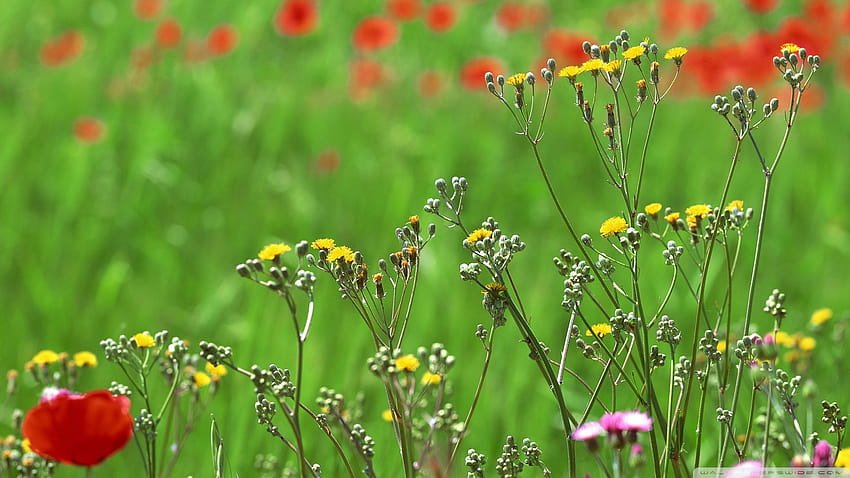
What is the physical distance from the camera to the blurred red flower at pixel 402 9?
4074mm

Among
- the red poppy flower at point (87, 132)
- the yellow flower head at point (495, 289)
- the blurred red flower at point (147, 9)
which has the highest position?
the blurred red flower at point (147, 9)

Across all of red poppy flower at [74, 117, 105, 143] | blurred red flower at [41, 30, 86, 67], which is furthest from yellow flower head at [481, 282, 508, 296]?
blurred red flower at [41, 30, 86, 67]

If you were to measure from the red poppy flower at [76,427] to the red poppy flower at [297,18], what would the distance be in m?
3.13

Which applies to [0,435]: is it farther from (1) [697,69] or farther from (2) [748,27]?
(2) [748,27]

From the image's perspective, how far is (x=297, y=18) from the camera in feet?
13.1

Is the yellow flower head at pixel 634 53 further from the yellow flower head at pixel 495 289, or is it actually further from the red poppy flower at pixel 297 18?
the red poppy flower at pixel 297 18

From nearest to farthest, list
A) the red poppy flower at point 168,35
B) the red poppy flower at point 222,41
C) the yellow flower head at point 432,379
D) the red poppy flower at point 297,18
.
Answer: the yellow flower head at point 432,379
the red poppy flower at point 222,41
the red poppy flower at point 297,18
the red poppy flower at point 168,35

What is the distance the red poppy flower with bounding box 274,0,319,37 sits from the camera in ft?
13.1

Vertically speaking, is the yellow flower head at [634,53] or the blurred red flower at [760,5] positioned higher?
the blurred red flower at [760,5]

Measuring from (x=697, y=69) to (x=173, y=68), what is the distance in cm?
233

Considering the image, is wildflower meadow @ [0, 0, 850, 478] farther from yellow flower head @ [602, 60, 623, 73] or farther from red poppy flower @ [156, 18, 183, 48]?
red poppy flower @ [156, 18, 183, 48]

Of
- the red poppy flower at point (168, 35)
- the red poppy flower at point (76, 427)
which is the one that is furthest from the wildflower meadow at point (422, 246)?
the red poppy flower at point (168, 35)

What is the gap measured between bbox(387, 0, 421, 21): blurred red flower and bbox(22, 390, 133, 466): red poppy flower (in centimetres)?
326

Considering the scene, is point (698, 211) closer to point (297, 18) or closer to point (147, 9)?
point (297, 18)
